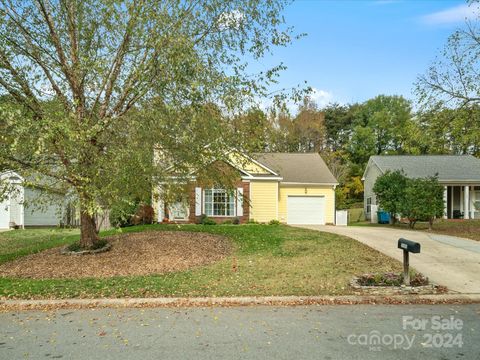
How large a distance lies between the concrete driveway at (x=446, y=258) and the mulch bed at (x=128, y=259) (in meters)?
4.87

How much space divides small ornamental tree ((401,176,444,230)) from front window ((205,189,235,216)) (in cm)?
892

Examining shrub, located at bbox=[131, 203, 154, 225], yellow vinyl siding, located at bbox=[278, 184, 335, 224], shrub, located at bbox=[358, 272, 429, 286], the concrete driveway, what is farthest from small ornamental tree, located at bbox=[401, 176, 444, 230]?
shrub, located at bbox=[131, 203, 154, 225]

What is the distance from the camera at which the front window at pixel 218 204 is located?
917 inches

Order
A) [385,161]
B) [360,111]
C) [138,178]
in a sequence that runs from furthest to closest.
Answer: [360,111] → [385,161] → [138,178]

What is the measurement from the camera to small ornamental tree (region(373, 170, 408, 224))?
21688mm

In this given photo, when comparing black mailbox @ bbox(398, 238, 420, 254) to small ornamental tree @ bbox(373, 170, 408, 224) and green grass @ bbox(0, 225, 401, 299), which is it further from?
small ornamental tree @ bbox(373, 170, 408, 224)

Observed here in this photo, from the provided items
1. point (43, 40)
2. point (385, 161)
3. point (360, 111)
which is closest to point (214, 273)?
point (43, 40)

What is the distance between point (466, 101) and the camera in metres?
18.5

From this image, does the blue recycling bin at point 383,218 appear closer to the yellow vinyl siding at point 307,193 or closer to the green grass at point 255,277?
the yellow vinyl siding at point 307,193

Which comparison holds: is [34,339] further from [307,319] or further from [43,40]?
[43,40]

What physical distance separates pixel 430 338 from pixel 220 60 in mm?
7741

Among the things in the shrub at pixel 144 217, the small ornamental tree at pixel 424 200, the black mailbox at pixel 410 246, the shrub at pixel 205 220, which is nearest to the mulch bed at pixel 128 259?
the black mailbox at pixel 410 246

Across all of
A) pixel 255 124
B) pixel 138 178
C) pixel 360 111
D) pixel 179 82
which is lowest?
pixel 138 178

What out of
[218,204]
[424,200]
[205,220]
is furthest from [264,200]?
[424,200]
